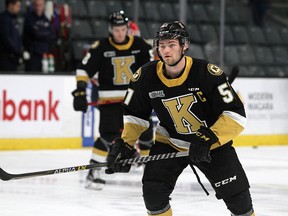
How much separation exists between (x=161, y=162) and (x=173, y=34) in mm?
616

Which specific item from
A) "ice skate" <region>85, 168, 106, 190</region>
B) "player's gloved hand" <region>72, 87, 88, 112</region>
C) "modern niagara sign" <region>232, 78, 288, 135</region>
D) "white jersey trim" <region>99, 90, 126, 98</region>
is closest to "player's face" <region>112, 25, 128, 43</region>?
"white jersey trim" <region>99, 90, 126, 98</region>

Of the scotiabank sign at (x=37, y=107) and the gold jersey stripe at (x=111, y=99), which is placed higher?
the gold jersey stripe at (x=111, y=99)

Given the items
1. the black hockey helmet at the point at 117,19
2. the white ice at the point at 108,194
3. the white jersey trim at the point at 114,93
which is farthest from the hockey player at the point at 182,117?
the white jersey trim at the point at 114,93

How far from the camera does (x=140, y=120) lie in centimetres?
426

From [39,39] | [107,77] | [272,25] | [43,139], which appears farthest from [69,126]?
[272,25]

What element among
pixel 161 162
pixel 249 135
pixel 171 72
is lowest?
pixel 249 135

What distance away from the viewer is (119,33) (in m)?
6.79

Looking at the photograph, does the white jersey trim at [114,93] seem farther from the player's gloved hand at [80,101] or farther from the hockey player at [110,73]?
the player's gloved hand at [80,101]

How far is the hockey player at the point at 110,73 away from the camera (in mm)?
6719

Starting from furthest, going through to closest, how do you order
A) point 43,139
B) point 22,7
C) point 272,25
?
point 272,25 → point 22,7 → point 43,139

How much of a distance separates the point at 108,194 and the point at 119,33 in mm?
1253

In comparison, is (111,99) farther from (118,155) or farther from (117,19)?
(118,155)

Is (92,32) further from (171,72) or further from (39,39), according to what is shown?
(171,72)

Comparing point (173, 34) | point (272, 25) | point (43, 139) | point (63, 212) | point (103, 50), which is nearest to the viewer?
point (173, 34)
